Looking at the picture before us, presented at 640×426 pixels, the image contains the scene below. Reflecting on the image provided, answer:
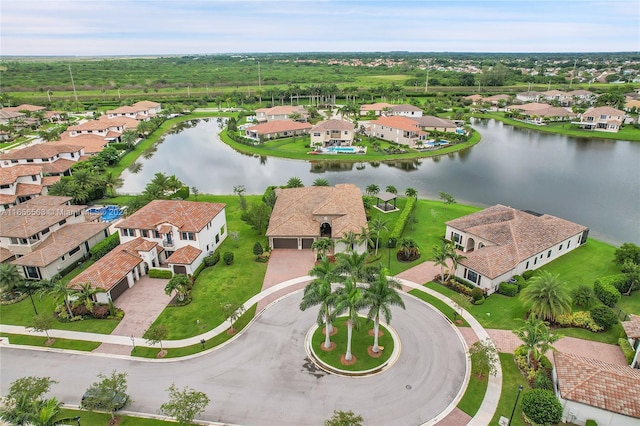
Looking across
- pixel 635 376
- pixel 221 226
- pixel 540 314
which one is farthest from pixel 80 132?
pixel 635 376

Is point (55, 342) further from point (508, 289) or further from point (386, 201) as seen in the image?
point (386, 201)

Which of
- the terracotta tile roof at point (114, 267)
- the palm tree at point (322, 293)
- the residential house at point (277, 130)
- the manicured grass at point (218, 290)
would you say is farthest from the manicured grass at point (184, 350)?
the residential house at point (277, 130)

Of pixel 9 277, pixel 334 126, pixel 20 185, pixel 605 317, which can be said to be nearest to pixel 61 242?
pixel 9 277

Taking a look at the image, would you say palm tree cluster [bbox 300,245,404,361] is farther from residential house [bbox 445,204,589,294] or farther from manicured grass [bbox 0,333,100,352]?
manicured grass [bbox 0,333,100,352]

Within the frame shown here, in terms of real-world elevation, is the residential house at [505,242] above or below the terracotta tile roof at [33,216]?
below

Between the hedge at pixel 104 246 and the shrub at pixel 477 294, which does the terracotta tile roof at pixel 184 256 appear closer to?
the hedge at pixel 104 246

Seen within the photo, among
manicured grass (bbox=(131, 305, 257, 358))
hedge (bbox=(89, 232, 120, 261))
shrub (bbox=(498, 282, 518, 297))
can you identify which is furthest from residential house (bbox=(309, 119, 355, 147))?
manicured grass (bbox=(131, 305, 257, 358))

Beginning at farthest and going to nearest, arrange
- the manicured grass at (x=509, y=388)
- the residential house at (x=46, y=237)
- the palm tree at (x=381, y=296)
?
the residential house at (x=46, y=237) < the palm tree at (x=381, y=296) < the manicured grass at (x=509, y=388)
